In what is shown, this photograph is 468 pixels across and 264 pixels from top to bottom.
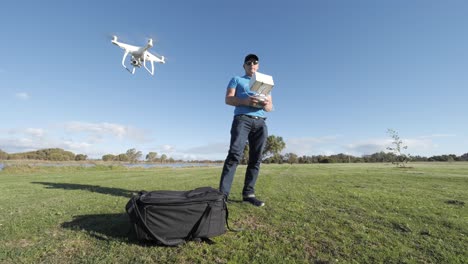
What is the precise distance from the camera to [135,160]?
123 m

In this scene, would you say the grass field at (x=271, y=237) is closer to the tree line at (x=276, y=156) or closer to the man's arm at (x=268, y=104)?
the man's arm at (x=268, y=104)

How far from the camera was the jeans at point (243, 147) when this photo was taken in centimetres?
388

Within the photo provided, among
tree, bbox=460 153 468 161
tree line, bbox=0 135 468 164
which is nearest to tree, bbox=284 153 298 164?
tree line, bbox=0 135 468 164

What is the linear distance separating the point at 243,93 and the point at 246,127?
608mm

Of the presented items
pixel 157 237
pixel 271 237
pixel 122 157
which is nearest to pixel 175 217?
pixel 157 237

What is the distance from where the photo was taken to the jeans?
3.88 metres

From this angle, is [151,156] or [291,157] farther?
[151,156]

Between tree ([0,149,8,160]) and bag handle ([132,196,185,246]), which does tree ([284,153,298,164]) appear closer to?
bag handle ([132,196,185,246])

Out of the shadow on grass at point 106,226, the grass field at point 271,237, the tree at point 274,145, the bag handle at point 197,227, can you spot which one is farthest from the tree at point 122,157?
the bag handle at point 197,227

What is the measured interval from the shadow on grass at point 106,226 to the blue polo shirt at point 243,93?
241 centimetres

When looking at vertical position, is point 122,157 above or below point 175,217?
above

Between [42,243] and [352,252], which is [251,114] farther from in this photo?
[42,243]

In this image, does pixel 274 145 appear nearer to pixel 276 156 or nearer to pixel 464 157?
pixel 276 156

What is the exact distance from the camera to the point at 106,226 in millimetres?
2906
